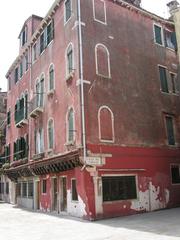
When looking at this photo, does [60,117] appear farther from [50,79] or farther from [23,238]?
[23,238]

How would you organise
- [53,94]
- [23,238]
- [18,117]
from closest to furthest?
[23,238]
[53,94]
[18,117]

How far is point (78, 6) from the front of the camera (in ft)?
55.6

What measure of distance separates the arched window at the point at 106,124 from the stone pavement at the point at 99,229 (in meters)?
4.12

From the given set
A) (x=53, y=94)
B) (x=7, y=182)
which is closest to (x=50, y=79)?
(x=53, y=94)

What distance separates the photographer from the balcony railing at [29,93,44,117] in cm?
2095

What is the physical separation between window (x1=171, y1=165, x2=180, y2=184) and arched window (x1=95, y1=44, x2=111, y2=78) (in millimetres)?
7194

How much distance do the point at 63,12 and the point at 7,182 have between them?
1812cm

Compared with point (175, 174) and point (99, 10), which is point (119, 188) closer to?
point (175, 174)

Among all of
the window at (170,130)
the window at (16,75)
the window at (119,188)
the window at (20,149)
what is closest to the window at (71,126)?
the window at (119,188)

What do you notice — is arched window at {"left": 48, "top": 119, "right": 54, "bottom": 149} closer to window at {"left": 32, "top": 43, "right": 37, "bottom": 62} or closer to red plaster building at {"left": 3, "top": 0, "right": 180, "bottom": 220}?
red plaster building at {"left": 3, "top": 0, "right": 180, "bottom": 220}

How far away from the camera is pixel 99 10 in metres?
18.0

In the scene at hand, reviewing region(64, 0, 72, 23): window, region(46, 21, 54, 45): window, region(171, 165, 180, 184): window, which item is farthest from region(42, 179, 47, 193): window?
region(64, 0, 72, 23): window

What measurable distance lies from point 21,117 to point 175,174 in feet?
41.0

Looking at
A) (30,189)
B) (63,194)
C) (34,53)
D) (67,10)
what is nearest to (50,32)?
(67,10)
